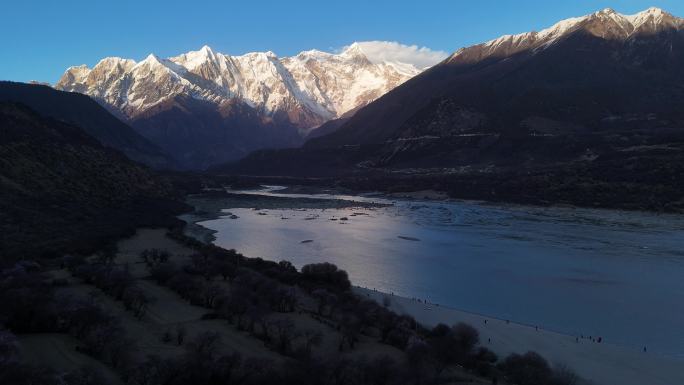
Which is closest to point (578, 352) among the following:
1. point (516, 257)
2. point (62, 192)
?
point (516, 257)

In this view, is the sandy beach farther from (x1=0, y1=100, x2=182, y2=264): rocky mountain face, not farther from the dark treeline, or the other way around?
(x1=0, y1=100, x2=182, y2=264): rocky mountain face

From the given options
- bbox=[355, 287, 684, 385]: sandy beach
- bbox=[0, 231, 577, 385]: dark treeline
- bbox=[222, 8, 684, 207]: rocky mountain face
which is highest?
bbox=[222, 8, 684, 207]: rocky mountain face

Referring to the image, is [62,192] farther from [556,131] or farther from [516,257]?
[556,131]

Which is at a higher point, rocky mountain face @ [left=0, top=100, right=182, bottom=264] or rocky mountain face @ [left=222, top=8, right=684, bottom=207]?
rocky mountain face @ [left=222, top=8, right=684, bottom=207]

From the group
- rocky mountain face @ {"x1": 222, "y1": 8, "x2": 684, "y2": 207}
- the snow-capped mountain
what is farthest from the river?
the snow-capped mountain

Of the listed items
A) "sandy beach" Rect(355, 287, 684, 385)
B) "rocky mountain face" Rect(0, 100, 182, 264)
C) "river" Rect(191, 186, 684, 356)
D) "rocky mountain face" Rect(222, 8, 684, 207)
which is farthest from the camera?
"rocky mountain face" Rect(222, 8, 684, 207)

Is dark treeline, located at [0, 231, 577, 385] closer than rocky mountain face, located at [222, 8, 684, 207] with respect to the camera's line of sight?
Yes
